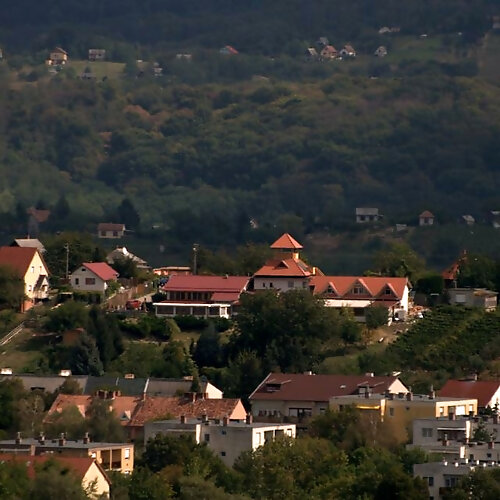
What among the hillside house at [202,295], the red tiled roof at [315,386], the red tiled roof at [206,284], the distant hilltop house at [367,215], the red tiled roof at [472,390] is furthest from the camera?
the distant hilltop house at [367,215]

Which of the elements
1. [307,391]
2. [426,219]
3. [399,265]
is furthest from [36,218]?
[307,391]

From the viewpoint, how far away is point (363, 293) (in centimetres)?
10000

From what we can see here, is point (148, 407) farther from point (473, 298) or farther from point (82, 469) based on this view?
point (473, 298)

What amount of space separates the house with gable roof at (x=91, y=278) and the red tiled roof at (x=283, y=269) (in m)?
5.04

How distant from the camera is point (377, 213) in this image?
164125mm

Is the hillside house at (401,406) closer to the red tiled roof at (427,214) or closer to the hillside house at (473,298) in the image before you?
the hillside house at (473,298)

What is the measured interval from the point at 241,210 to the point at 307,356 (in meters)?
89.4

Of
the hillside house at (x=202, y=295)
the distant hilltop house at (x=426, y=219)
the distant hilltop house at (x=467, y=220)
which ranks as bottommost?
the hillside house at (x=202, y=295)

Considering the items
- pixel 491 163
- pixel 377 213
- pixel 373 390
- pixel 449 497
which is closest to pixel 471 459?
pixel 449 497

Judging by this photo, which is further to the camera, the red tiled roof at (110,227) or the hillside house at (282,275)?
the red tiled roof at (110,227)

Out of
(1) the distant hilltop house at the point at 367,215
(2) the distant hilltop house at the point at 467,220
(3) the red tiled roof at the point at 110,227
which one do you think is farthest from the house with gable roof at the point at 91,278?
(2) the distant hilltop house at the point at 467,220

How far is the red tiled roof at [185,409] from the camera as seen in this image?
82125mm

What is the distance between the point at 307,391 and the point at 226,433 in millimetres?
7773

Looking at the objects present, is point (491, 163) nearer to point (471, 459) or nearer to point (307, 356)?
point (307, 356)
